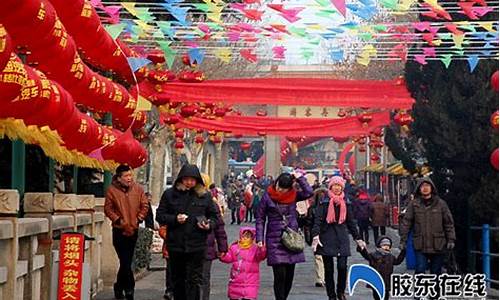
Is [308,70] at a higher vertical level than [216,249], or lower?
higher

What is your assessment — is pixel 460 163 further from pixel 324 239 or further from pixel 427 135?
pixel 324 239

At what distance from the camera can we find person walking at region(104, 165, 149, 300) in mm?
11828

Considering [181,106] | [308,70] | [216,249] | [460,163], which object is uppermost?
[308,70]

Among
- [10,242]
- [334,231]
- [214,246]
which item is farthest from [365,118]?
[10,242]

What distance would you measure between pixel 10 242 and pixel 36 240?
48.8 inches

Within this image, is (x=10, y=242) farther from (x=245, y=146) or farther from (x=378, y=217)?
(x=245, y=146)

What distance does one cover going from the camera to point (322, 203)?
12789 millimetres

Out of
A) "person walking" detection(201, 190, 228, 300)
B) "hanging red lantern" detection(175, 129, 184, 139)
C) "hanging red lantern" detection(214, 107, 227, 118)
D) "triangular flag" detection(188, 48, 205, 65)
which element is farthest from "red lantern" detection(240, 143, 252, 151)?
"person walking" detection(201, 190, 228, 300)

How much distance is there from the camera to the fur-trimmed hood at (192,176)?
10375mm

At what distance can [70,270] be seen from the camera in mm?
8484

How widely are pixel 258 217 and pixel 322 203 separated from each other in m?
1.39

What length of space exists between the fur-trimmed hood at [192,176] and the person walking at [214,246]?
0.34m

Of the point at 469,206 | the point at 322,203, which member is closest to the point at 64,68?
the point at 322,203

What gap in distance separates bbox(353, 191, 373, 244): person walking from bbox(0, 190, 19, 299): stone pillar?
19.3 metres
